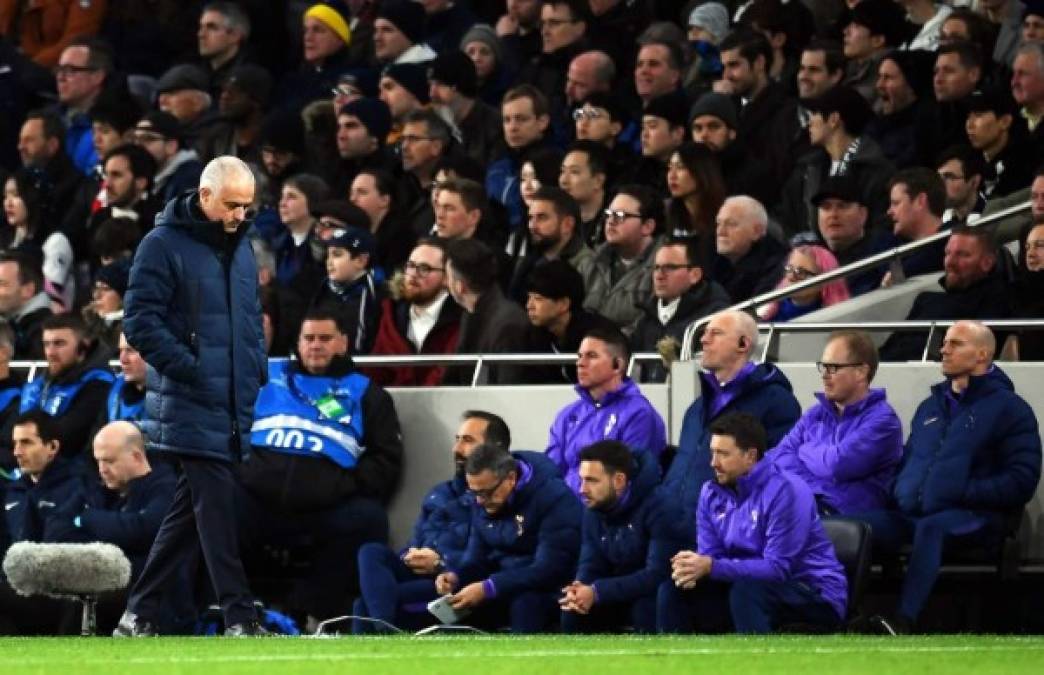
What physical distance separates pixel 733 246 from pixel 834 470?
2358mm

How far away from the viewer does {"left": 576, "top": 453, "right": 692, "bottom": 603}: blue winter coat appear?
12.8 metres

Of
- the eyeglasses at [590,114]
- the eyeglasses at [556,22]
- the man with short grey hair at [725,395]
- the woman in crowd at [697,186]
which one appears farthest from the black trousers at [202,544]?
the eyeglasses at [556,22]

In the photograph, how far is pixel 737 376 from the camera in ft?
43.8

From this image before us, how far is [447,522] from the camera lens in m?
13.9

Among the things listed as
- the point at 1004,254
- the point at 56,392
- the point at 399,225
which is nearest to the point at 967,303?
the point at 1004,254

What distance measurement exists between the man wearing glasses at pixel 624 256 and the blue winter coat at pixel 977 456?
8.75 feet

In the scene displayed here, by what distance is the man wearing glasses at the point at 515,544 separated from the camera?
43.4 ft

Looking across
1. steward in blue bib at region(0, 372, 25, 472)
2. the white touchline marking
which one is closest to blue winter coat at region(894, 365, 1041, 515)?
the white touchline marking

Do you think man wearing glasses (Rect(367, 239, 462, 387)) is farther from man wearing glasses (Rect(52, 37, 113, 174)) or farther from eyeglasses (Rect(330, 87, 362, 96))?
man wearing glasses (Rect(52, 37, 113, 174))

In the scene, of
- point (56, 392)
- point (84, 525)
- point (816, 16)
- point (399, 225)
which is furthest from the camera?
point (816, 16)

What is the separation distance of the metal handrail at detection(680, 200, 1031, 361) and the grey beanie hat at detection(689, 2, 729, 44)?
469 centimetres

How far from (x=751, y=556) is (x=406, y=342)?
3757 mm

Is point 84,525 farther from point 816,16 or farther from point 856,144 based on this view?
point 816,16

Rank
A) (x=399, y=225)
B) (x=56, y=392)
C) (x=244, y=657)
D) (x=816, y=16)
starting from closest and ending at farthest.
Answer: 1. (x=244, y=657)
2. (x=56, y=392)
3. (x=399, y=225)
4. (x=816, y=16)
